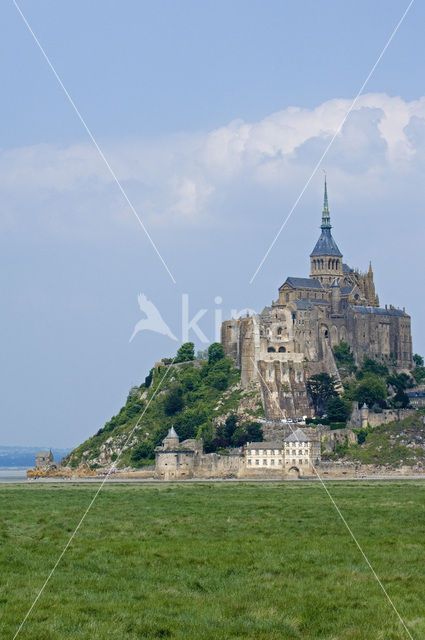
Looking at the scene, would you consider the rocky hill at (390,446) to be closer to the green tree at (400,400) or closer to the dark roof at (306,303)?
the green tree at (400,400)

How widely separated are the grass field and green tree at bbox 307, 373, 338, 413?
72.0m

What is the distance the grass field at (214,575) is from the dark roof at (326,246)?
324ft

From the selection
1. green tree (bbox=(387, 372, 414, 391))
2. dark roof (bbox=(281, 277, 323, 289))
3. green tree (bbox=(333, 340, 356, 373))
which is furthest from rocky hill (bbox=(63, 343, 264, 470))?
green tree (bbox=(387, 372, 414, 391))

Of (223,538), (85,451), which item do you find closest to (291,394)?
(85,451)

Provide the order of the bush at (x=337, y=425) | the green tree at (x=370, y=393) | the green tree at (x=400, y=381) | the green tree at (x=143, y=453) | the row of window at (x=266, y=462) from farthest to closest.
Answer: the green tree at (x=400, y=381), the green tree at (x=370, y=393), the green tree at (x=143, y=453), the bush at (x=337, y=425), the row of window at (x=266, y=462)

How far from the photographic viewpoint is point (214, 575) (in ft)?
87.1

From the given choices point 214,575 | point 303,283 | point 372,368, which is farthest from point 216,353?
point 214,575

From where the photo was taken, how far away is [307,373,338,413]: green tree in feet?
388

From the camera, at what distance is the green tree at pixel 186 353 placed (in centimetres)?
13988

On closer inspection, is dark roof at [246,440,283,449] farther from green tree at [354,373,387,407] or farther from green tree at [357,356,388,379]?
green tree at [357,356,388,379]

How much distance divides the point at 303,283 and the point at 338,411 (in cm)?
2648

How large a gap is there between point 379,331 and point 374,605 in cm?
10935

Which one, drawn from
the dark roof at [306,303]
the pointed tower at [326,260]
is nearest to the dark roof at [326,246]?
the pointed tower at [326,260]

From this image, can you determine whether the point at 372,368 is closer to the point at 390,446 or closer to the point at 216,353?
the point at 216,353
